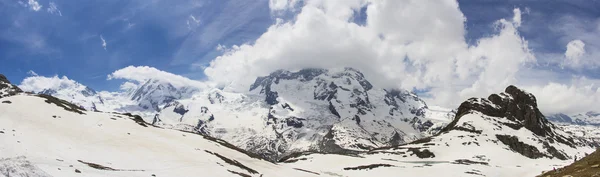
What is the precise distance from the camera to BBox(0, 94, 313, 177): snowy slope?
123 ft

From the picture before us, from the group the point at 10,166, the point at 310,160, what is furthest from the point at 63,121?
the point at 310,160

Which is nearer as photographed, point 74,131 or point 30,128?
point 30,128

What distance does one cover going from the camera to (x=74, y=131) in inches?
2598

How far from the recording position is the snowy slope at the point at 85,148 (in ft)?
123

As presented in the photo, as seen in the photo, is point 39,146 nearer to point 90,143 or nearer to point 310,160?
point 90,143

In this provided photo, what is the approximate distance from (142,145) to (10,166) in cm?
3910

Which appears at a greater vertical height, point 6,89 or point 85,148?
point 6,89

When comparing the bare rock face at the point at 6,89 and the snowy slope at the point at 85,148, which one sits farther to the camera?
the bare rock face at the point at 6,89

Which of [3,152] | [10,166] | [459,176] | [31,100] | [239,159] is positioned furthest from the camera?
[459,176]

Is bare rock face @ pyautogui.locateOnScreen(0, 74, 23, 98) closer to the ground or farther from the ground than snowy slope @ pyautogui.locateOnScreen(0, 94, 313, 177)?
farther from the ground

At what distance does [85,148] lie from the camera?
55094 millimetres

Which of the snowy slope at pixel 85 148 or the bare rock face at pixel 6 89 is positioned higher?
the bare rock face at pixel 6 89

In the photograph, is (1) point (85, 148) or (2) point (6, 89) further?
(2) point (6, 89)

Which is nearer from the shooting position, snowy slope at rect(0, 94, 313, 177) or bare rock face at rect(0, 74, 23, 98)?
snowy slope at rect(0, 94, 313, 177)
